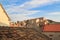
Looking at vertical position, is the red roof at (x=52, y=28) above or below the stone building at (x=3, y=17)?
below

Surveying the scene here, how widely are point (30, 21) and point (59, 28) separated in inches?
680

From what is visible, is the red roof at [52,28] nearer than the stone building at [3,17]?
No

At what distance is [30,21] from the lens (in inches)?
2216

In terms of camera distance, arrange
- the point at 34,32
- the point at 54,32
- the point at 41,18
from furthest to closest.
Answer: the point at 41,18 < the point at 54,32 < the point at 34,32

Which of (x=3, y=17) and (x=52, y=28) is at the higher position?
(x=3, y=17)

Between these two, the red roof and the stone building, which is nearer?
the stone building

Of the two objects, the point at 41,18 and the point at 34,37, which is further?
the point at 41,18

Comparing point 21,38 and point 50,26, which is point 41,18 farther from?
point 21,38

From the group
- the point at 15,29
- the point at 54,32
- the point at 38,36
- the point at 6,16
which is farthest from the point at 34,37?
the point at 54,32

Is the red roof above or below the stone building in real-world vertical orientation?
below

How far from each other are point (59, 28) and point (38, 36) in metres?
32.4

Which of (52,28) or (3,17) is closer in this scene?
(3,17)

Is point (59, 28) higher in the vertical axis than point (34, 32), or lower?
lower

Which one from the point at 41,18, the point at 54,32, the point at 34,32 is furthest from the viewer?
the point at 41,18
